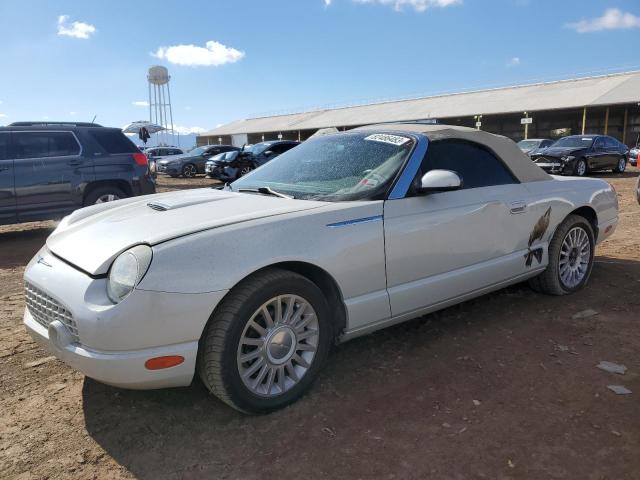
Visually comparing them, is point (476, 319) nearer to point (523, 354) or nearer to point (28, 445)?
point (523, 354)

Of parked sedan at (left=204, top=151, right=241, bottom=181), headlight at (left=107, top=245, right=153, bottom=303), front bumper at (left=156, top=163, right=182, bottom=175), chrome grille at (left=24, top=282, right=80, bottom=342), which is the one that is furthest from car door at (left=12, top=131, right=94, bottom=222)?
front bumper at (left=156, top=163, right=182, bottom=175)

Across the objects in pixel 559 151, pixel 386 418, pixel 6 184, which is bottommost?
pixel 386 418

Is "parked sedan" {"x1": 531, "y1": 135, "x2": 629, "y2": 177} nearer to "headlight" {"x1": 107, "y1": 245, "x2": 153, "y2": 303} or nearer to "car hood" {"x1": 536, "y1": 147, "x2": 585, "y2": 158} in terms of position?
"car hood" {"x1": 536, "y1": 147, "x2": 585, "y2": 158}

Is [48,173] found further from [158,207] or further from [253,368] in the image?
[253,368]

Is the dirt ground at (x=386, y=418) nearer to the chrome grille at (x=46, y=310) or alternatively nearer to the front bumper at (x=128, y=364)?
the front bumper at (x=128, y=364)

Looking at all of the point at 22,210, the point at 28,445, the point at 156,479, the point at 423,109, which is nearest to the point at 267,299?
the point at 156,479

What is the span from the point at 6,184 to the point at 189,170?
1518 centimetres

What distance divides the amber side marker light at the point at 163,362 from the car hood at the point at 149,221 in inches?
19.2

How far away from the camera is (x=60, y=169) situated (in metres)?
7.72

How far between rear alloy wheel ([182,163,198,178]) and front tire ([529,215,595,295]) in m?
19.6

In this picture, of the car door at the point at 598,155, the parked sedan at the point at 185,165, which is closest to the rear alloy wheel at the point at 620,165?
the car door at the point at 598,155

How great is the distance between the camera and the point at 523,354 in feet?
11.0

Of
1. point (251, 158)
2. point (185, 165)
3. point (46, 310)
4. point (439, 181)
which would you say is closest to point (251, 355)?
point (46, 310)

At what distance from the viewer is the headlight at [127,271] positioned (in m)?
2.29
